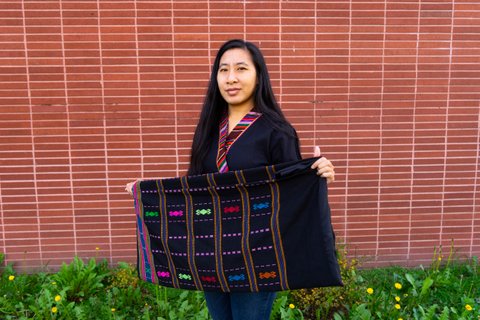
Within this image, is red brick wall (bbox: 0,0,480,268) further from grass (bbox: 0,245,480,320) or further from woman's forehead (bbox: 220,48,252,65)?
woman's forehead (bbox: 220,48,252,65)

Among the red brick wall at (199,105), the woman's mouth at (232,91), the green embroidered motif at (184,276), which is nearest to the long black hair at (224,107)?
the woman's mouth at (232,91)

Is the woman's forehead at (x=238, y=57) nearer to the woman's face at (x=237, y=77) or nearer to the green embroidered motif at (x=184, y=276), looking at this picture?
the woman's face at (x=237, y=77)

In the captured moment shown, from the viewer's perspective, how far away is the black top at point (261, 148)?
2037mm

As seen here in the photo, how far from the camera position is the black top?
2.04 meters

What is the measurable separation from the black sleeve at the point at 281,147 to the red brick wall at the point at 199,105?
1858mm

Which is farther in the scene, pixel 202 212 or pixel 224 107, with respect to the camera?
pixel 224 107

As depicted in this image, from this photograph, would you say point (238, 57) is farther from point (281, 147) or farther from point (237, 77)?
point (281, 147)

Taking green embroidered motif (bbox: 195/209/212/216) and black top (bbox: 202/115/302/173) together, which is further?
green embroidered motif (bbox: 195/209/212/216)

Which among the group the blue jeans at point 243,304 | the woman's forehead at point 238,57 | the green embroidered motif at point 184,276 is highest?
the woman's forehead at point 238,57

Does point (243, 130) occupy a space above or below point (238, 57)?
below

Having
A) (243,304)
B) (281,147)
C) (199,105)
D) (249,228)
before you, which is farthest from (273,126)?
(199,105)

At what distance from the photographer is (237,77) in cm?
208

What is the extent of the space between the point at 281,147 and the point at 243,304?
2.72 ft

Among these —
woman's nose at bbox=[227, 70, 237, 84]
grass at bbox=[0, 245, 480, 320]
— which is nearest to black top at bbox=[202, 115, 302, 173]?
woman's nose at bbox=[227, 70, 237, 84]
